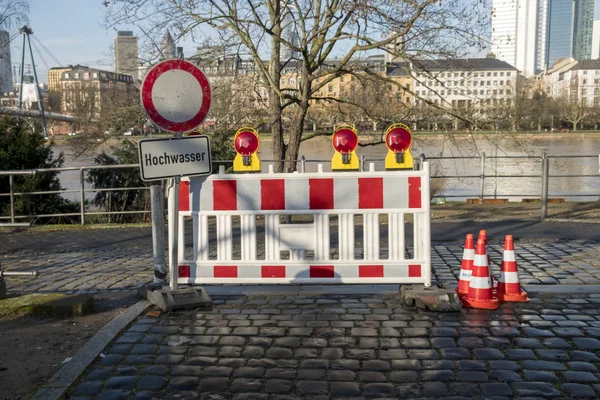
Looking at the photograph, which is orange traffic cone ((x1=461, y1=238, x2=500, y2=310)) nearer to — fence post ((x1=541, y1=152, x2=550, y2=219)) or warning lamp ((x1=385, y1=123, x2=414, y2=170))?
warning lamp ((x1=385, y1=123, x2=414, y2=170))

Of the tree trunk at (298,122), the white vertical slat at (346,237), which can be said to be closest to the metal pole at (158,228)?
the white vertical slat at (346,237)

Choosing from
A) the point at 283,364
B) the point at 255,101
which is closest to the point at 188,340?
the point at 283,364

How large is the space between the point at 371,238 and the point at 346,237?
9.8 inches

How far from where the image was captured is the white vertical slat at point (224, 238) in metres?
6.55

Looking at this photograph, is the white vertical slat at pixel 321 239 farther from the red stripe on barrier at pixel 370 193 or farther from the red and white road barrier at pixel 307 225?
the red stripe on barrier at pixel 370 193

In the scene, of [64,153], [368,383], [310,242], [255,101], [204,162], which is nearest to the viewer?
[368,383]

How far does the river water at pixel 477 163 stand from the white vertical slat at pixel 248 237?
7.37 metres

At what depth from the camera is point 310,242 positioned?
21.3ft

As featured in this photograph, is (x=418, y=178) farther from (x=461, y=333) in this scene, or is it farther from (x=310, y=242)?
(x=461, y=333)

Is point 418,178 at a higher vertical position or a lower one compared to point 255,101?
lower

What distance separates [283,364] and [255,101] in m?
10.9

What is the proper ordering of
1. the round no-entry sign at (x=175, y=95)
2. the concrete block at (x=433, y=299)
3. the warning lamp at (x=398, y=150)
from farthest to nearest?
the warning lamp at (x=398, y=150) → the concrete block at (x=433, y=299) → the round no-entry sign at (x=175, y=95)

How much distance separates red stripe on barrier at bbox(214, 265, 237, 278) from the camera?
657 cm

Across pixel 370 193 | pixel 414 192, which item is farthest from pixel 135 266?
pixel 414 192
